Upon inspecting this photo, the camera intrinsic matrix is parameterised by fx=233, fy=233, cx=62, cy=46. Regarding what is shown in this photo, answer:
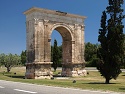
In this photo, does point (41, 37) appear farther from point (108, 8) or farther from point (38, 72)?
point (108, 8)

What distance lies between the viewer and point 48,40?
3500cm

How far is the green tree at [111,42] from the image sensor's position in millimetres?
23250

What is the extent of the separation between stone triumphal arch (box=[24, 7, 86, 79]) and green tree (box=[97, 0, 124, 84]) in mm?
12145

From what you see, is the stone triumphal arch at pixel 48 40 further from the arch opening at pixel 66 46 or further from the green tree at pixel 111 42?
the green tree at pixel 111 42

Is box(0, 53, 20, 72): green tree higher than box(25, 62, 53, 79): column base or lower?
higher

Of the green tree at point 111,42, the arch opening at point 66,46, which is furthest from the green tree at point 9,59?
the green tree at point 111,42

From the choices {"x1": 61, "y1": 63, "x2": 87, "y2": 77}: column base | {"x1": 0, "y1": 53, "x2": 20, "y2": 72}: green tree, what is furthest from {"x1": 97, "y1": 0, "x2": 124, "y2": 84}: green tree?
{"x1": 0, "y1": 53, "x2": 20, "y2": 72}: green tree

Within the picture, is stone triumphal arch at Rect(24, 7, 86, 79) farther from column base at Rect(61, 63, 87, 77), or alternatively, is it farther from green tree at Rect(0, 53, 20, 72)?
green tree at Rect(0, 53, 20, 72)

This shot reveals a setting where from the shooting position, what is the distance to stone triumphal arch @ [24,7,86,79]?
33844 mm

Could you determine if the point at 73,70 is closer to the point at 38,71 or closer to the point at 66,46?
the point at 66,46

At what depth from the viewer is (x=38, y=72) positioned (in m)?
33.5

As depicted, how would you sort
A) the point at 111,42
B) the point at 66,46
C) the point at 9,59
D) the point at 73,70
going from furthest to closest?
1. the point at 9,59
2. the point at 66,46
3. the point at 73,70
4. the point at 111,42

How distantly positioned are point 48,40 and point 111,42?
537 inches

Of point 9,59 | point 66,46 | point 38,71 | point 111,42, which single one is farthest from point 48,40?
point 9,59
